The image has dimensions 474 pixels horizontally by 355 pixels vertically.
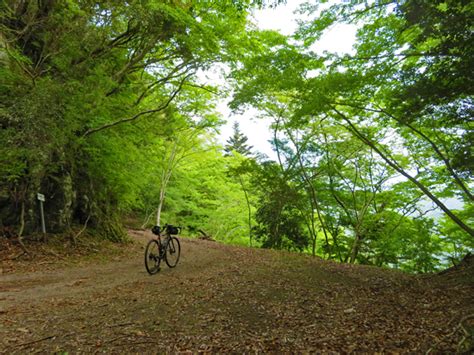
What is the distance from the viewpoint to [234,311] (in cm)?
399

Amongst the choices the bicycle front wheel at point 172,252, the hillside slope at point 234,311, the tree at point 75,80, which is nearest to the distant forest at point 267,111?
the tree at point 75,80

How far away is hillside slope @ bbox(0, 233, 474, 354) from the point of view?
305cm

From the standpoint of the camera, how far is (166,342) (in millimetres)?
3145

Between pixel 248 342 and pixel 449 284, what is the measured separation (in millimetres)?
3774

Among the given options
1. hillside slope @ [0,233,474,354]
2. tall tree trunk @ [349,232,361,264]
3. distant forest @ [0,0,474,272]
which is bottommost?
hillside slope @ [0,233,474,354]

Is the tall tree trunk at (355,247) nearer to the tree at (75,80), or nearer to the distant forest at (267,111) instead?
the distant forest at (267,111)

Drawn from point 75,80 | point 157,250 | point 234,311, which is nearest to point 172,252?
point 157,250

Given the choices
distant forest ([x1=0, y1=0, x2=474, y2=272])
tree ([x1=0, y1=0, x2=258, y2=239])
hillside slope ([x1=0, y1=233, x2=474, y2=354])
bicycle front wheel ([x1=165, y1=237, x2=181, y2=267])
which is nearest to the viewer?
hillside slope ([x1=0, y1=233, x2=474, y2=354])

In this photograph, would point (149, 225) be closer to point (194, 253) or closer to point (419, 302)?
point (194, 253)

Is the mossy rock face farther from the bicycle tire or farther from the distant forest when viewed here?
the bicycle tire

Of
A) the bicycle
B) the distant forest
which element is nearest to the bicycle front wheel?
the bicycle

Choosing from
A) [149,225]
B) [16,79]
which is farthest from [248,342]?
[149,225]

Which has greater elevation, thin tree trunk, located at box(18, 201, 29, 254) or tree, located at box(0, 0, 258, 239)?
tree, located at box(0, 0, 258, 239)

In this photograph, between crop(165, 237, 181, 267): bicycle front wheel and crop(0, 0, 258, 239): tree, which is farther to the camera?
crop(165, 237, 181, 267): bicycle front wheel
